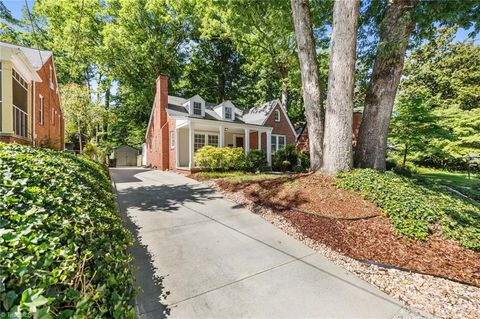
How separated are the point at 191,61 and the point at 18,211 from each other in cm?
2741

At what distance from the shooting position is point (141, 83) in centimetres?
2288

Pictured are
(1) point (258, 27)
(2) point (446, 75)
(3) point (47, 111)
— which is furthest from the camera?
(2) point (446, 75)

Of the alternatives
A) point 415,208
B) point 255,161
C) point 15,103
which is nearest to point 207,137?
point 255,161

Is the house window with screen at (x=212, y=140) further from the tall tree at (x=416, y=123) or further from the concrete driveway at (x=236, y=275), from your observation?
the concrete driveway at (x=236, y=275)

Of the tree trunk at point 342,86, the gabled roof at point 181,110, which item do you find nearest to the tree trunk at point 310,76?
the tree trunk at point 342,86

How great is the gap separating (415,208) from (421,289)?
237 centimetres

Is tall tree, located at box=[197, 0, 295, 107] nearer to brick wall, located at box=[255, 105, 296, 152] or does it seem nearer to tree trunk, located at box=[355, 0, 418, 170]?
brick wall, located at box=[255, 105, 296, 152]

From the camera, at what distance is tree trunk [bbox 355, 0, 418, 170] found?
255 inches

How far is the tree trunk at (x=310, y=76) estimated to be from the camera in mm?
7336

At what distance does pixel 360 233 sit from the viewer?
452 centimetres

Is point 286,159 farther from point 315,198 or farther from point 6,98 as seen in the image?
point 6,98

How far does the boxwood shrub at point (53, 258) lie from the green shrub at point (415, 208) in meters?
5.04

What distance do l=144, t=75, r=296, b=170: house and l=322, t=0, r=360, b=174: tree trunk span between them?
334 inches

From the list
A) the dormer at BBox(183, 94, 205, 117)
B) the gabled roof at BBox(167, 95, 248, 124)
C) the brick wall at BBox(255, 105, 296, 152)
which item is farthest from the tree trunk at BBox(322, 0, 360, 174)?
the brick wall at BBox(255, 105, 296, 152)
